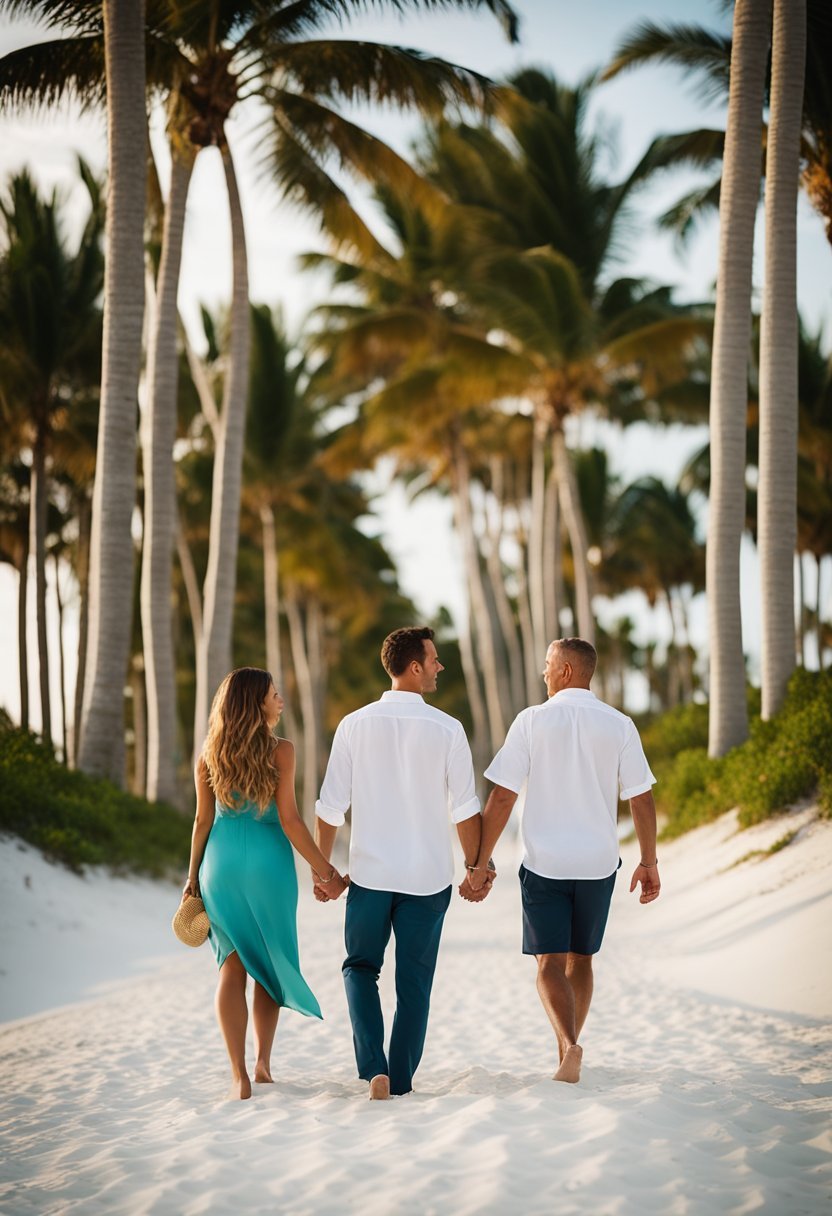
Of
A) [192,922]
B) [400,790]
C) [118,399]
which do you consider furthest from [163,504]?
[400,790]

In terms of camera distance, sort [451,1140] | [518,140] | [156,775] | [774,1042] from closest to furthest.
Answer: [451,1140], [774,1042], [156,775], [518,140]

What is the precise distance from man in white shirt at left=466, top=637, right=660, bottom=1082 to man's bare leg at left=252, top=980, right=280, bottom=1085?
105 cm

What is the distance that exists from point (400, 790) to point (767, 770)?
726 cm

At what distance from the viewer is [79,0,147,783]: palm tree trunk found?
12.9m

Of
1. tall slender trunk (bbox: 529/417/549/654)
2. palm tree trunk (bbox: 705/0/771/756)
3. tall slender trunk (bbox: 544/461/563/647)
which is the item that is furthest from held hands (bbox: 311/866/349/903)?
tall slender trunk (bbox: 529/417/549/654)

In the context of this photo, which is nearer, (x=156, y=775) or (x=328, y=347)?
(x=156, y=775)

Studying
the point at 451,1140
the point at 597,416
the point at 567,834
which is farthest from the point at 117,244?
the point at 597,416

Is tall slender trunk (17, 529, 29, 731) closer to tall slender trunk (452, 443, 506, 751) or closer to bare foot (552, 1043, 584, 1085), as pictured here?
tall slender trunk (452, 443, 506, 751)

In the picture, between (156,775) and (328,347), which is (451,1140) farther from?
(328,347)

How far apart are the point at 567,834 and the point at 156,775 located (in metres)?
11.6

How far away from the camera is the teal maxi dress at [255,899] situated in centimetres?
472

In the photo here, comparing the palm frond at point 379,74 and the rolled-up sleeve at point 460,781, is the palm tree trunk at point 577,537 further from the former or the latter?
the rolled-up sleeve at point 460,781

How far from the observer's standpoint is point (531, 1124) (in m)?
3.94

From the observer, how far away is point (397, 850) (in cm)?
452
